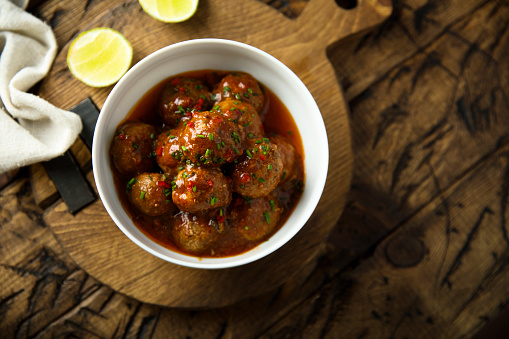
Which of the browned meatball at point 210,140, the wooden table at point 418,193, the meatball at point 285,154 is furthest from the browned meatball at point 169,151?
the wooden table at point 418,193

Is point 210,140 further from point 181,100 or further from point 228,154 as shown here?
point 181,100

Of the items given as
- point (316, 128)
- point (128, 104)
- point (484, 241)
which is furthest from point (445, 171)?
point (128, 104)

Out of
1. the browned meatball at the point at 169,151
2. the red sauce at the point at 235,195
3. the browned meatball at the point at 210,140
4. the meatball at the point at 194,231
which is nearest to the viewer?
the browned meatball at the point at 210,140

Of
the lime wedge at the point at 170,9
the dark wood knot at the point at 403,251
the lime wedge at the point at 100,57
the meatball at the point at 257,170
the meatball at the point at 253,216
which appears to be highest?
the lime wedge at the point at 170,9

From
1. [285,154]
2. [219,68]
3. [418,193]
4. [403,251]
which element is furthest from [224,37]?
[403,251]

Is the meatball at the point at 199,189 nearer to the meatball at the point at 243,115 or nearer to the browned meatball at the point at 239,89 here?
the meatball at the point at 243,115

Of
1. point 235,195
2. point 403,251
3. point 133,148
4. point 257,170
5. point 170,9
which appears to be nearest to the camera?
point 257,170
